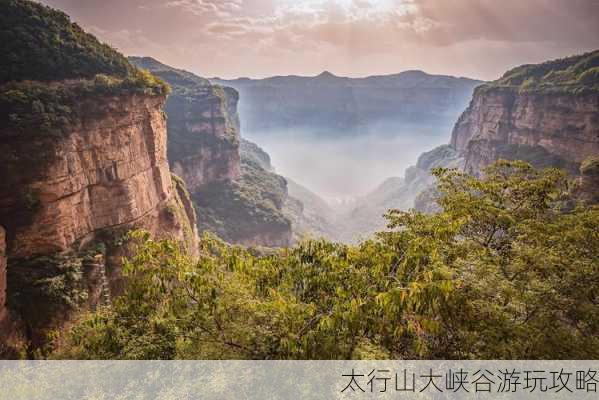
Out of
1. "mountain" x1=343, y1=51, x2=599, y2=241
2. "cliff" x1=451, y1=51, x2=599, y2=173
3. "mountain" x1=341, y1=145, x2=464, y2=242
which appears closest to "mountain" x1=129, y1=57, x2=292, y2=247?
"mountain" x1=343, y1=51, x2=599, y2=241

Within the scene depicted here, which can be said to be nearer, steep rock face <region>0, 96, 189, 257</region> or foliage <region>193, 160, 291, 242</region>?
steep rock face <region>0, 96, 189, 257</region>

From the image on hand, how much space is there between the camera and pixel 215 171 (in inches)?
3479

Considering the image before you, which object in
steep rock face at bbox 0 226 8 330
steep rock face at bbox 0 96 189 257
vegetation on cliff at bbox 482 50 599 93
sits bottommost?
steep rock face at bbox 0 226 8 330

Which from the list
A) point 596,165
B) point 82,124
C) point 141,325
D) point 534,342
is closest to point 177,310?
point 141,325

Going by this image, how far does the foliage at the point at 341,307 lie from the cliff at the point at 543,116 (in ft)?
217

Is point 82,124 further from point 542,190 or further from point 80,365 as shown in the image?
point 542,190

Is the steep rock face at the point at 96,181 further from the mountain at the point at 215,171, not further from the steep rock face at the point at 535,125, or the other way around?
the steep rock face at the point at 535,125

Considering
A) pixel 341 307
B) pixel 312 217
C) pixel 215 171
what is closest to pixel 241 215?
pixel 215 171

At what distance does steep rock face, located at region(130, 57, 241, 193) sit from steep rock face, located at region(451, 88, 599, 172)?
54.2 m

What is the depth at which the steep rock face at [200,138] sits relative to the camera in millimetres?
81875

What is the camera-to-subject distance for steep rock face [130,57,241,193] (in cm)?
8188

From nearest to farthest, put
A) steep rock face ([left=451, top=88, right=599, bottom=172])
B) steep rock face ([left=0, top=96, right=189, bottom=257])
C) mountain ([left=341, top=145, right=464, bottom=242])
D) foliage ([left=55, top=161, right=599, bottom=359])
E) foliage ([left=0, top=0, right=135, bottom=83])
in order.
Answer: foliage ([left=55, top=161, right=599, bottom=359])
steep rock face ([left=0, top=96, right=189, bottom=257])
foliage ([left=0, top=0, right=135, bottom=83])
steep rock face ([left=451, top=88, right=599, bottom=172])
mountain ([left=341, top=145, right=464, bottom=242])

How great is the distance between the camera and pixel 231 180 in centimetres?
9219

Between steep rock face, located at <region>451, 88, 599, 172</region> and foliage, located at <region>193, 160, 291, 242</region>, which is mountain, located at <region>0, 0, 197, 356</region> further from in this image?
steep rock face, located at <region>451, 88, 599, 172</region>
